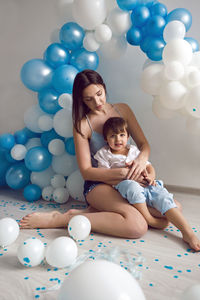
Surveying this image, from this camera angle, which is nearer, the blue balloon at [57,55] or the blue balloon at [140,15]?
the blue balloon at [140,15]

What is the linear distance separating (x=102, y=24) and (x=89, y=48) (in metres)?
0.19

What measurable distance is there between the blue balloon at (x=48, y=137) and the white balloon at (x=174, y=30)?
3.62ft

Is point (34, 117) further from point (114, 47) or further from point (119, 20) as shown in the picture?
point (119, 20)

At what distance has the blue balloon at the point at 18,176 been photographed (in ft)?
7.67

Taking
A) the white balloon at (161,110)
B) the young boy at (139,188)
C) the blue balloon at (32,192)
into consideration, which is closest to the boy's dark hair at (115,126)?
the young boy at (139,188)

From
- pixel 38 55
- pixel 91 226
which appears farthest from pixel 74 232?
pixel 38 55

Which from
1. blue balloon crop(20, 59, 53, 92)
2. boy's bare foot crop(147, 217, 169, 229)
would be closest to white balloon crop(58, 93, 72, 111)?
blue balloon crop(20, 59, 53, 92)

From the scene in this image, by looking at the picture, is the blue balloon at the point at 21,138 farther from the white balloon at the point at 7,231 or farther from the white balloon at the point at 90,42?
the white balloon at the point at 7,231

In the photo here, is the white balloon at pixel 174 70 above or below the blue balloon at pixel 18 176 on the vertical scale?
above

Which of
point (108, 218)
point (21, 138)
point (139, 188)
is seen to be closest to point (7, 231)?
point (108, 218)

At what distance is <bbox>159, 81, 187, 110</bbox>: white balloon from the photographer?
1.76 meters

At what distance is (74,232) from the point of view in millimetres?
1525

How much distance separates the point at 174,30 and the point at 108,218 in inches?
47.3

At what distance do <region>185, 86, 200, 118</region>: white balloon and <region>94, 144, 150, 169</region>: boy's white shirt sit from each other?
0.44 metres
